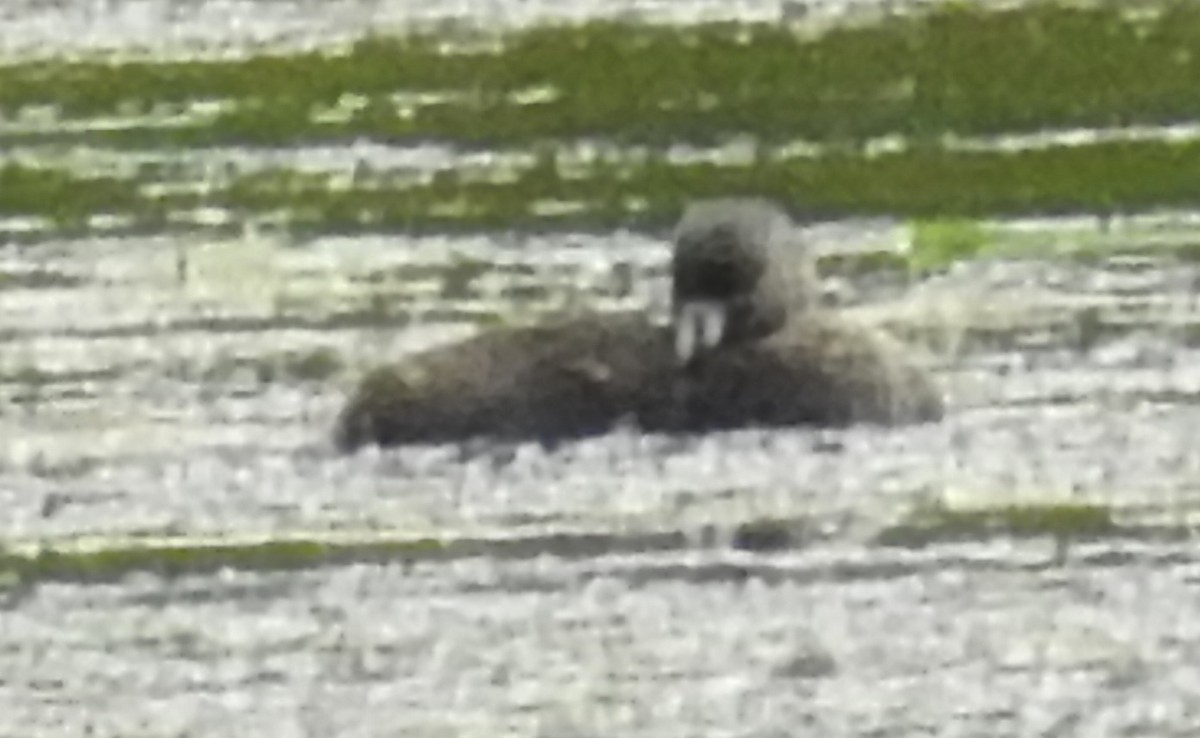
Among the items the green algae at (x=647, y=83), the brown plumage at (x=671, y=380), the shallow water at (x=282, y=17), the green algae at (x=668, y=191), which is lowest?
the brown plumage at (x=671, y=380)

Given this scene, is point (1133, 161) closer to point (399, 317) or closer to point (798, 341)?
point (798, 341)

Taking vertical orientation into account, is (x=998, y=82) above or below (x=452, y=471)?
above

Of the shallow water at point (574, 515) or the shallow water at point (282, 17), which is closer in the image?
the shallow water at point (574, 515)

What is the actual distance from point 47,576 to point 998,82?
403mm

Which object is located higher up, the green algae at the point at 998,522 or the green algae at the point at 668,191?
the green algae at the point at 668,191

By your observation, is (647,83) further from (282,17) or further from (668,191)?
(282,17)

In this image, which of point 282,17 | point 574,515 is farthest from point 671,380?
point 282,17

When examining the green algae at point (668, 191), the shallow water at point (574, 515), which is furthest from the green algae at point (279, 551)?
the green algae at point (668, 191)

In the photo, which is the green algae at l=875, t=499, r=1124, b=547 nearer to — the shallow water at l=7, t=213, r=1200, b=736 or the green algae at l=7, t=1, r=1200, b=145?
the shallow water at l=7, t=213, r=1200, b=736

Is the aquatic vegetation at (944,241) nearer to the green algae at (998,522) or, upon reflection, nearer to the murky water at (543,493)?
the murky water at (543,493)

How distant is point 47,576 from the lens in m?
0.75

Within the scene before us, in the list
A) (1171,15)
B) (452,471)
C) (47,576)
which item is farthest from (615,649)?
(1171,15)

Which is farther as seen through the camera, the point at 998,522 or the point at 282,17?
the point at 282,17

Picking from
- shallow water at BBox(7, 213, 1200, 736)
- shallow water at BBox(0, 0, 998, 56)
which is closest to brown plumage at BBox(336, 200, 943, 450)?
shallow water at BBox(7, 213, 1200, 736)
